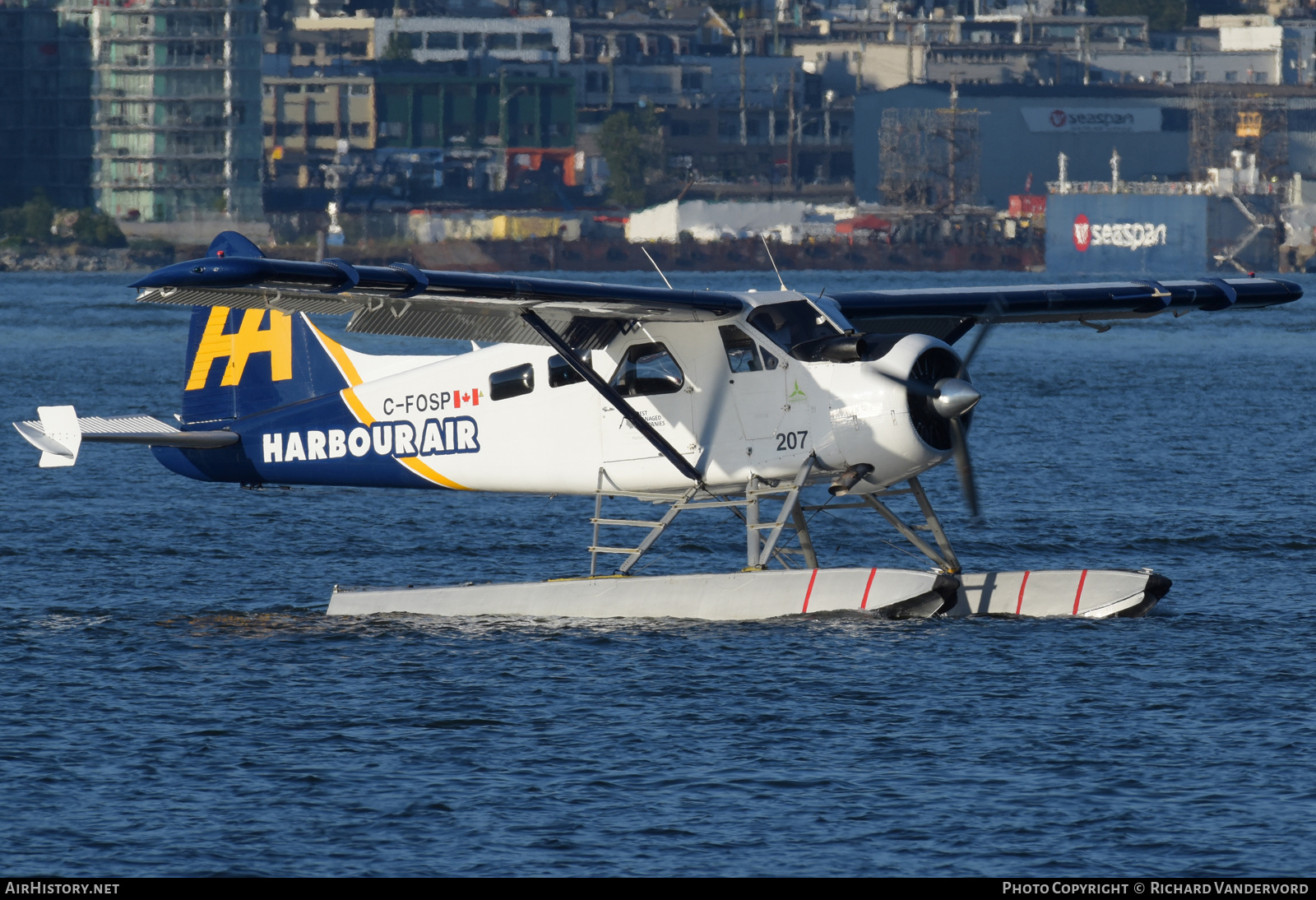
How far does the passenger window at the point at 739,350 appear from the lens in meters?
16.0

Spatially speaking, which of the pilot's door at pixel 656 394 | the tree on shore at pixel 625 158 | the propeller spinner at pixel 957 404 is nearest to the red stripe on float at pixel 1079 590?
the propeller spinner at pixel 957 404

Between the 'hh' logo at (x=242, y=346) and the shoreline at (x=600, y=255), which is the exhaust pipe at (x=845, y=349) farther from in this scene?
the shoreline at (x=600, y=255)

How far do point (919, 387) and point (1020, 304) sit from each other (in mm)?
3390

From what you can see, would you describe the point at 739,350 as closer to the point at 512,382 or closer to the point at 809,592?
the point at 809,592

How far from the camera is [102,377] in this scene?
5353cm

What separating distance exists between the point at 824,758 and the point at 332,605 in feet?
20.8

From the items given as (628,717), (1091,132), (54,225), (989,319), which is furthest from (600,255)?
(628,717)

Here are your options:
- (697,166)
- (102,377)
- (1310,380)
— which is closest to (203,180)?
(697,166)

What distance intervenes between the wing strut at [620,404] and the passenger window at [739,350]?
88 centimetres

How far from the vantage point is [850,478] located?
50.8 ft

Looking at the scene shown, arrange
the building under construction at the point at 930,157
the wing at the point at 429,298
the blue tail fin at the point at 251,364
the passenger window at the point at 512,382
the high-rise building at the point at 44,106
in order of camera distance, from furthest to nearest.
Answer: the building under construction at the point at 930,157 < the high-rise building at the point at 44,106 < the blue tail fin at the point at 251,364 < the passenger window at the point at 512,382 < the wing at the point at 429,298

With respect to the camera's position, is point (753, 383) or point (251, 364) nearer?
point (753, 383)

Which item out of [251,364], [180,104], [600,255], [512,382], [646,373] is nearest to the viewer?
[646,373]
